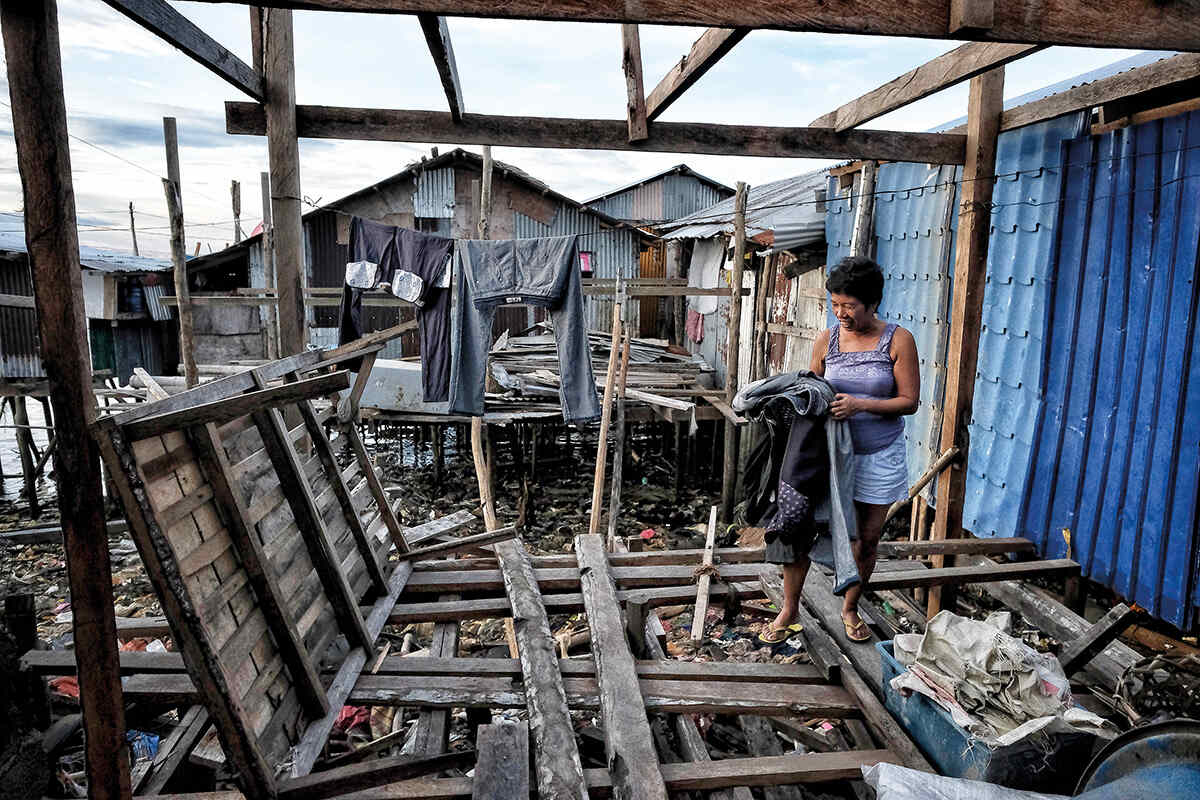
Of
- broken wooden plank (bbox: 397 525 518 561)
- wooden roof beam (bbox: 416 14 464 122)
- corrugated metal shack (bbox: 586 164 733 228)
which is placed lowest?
broken wooden plank (bbox: 397 525 518 561)

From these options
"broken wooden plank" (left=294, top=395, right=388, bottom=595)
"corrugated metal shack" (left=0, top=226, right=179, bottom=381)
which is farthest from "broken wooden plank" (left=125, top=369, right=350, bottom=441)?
"corrugated metal shack" (left=0, top=226, right=179, bottom=381)

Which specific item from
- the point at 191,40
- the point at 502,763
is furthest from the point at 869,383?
the point at 191,40

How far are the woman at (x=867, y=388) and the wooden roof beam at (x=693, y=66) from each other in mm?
1083

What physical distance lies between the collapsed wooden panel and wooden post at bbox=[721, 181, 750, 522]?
6748mm

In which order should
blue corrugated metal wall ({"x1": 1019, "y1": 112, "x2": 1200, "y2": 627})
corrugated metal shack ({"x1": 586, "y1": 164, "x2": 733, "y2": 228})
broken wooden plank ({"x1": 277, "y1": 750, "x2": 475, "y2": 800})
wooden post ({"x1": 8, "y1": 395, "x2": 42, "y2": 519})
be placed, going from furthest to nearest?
corrugated metal shack ({"x1": 586, "y1": 164, "x2": 733, "y2": 228}) < wooden post ({"x1": 8, "y1": 395, "x2": 42, "y2": 519}) < blue corrugated metal wall ({"x1": 1019, "y1": 112, "x2": 1200, "y2": 627}) < broken wooden plank ({"x1": 277, "y1": 750, "x2": 475, "y2": 800})

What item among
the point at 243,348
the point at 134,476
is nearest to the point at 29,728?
the point at 134,476

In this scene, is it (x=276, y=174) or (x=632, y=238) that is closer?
(x=276, y=174)

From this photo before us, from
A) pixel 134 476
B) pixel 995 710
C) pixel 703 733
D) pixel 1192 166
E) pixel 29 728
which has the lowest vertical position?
pixel 703 733

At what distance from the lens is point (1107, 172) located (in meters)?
4.16

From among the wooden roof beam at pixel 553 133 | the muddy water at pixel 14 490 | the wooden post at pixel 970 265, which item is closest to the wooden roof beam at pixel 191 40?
the wooden roof beam at pixel 553 133

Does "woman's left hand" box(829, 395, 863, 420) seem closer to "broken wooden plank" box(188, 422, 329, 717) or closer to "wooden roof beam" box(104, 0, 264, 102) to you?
"broken wooden plank" box(188, 422, 329, 717)

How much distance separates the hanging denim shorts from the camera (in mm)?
3439

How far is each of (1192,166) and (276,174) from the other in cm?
507

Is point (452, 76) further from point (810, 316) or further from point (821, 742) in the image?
point (810, 316)
